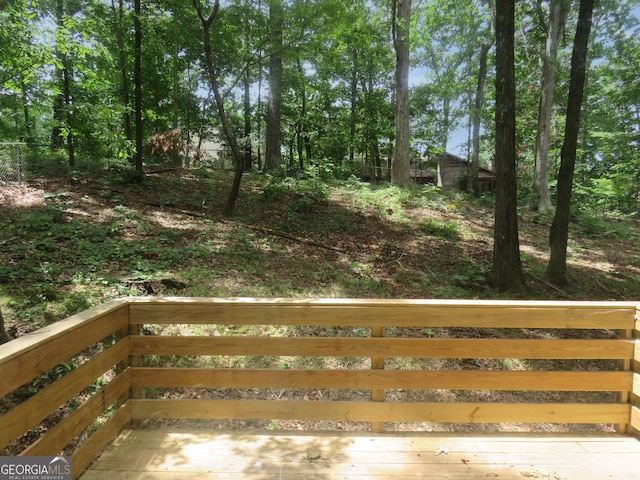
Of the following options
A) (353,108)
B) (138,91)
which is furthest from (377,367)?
(353,108)

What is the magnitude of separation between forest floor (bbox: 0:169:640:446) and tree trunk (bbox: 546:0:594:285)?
1.54 feet

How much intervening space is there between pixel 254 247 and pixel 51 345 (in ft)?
16.4

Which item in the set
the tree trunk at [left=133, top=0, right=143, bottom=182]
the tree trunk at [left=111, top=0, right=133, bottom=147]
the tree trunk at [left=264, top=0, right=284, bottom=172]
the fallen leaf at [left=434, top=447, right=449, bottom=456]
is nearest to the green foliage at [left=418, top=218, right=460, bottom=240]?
the tree trunk at [left=264, top=0, right=284, bottom=172]

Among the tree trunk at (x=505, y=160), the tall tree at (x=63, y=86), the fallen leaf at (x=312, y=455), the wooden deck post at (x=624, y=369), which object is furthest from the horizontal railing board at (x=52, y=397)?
the tall tree at (x=63, y=86)

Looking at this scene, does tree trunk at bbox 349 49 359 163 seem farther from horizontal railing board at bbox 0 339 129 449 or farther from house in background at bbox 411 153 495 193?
horizontal railing board at bbox 0 339 129 449

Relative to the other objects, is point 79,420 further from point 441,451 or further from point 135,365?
point 441,451

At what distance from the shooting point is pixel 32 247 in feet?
17.7

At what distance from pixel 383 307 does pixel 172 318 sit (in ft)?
4.76

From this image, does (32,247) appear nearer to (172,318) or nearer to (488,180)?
(172,318)

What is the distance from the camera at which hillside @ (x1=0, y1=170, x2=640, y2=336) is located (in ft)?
15.7

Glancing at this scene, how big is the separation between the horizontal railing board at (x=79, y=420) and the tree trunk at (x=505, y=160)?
18.3 ft

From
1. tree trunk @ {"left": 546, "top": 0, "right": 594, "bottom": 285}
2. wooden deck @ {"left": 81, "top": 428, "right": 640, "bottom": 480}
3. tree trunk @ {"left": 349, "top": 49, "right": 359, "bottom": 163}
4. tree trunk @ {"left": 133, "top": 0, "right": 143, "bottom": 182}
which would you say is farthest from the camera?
tree trunk @ {"left": 349, "top": 49, "right": 359, "bottom": 163}

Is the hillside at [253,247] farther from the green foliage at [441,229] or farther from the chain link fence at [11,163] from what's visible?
the chain link fence at [11,163]

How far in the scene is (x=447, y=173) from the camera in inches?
1185
